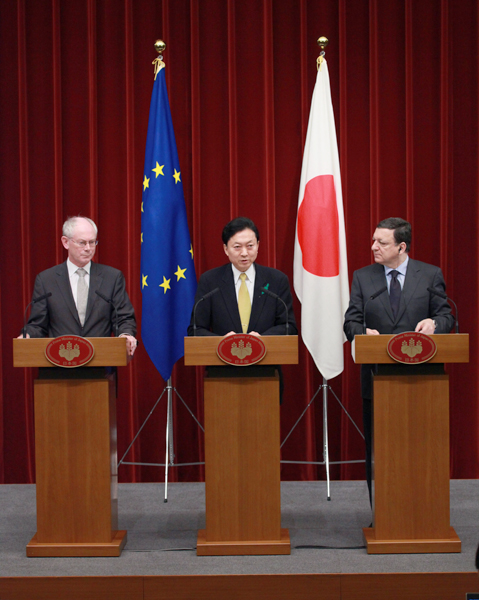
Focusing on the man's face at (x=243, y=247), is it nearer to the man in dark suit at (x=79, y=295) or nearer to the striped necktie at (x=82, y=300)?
the man in dark suit at (x=79, y=295)

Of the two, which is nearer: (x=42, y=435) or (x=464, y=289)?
(x=42, y=435)

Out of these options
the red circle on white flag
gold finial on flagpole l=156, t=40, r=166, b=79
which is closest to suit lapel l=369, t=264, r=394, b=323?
the red circle on white flag

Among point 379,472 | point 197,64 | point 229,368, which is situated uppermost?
point 197,64

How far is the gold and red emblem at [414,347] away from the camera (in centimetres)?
276

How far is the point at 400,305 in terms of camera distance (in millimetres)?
3115

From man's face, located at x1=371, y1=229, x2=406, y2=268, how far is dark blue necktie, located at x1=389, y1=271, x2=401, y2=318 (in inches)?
2.7

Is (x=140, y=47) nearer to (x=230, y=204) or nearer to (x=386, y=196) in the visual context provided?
(x=230, y=204)

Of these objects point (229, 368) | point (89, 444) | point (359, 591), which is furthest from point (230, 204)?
point (359, 591)

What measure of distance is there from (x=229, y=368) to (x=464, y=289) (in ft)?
7.47

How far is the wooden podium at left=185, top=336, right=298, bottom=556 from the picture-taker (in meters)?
2.87

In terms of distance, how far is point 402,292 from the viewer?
3.13 m

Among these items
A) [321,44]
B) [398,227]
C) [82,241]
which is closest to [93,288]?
[82,241]

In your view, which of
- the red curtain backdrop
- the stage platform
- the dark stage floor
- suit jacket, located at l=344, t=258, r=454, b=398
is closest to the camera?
the stage platform

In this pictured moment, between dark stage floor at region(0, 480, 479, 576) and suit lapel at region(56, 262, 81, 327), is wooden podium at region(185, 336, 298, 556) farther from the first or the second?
suit lapel at region(56, 262, 81, 327)
